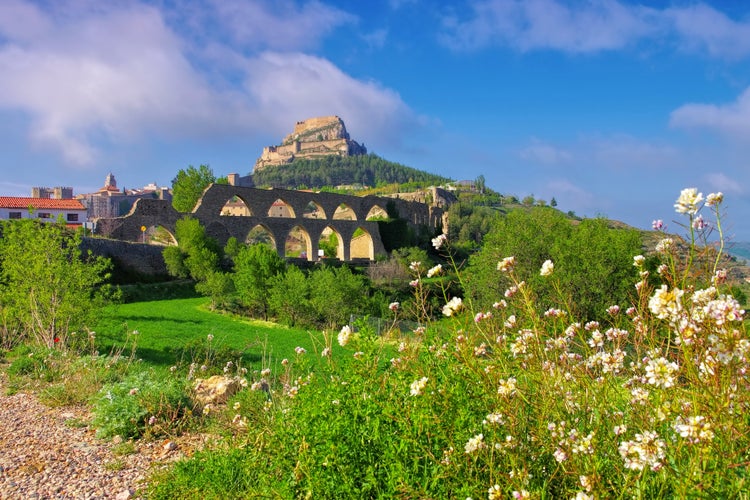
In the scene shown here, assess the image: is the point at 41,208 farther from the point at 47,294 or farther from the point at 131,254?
the point at 47,294

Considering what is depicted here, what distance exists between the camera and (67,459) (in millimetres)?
3615

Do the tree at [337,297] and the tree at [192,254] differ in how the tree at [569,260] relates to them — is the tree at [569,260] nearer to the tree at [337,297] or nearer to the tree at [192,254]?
the tree at [337,297]

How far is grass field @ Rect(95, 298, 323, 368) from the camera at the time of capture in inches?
355

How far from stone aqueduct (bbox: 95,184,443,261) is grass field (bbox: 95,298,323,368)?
6881mm

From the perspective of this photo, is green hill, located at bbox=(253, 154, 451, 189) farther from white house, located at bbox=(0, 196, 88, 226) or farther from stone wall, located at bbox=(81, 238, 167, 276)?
stone wall, located at bbox=(81, 238, 167, 276)

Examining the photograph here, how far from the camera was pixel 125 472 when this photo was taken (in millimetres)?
3395

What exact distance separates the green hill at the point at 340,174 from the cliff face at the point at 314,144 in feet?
11.4

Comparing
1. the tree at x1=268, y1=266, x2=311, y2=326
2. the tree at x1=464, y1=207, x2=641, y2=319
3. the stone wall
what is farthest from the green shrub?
the stone wall

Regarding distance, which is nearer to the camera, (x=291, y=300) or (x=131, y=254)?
(x=291, y=300)

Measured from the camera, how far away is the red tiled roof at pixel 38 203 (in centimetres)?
3042

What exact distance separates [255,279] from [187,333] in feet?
23.4

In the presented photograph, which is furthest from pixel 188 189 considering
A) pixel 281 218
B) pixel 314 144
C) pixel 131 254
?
pixel 314 144

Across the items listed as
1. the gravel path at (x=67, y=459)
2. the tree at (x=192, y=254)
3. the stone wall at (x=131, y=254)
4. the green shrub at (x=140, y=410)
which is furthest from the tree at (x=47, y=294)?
the stone wall at (x=131, y=254)

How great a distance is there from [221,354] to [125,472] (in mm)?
5003
